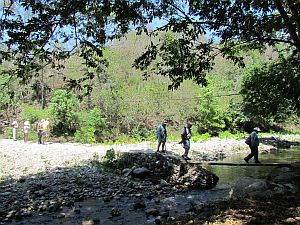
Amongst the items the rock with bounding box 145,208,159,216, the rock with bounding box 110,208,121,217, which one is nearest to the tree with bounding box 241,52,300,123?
the rock with bounding box 145,208,159,216

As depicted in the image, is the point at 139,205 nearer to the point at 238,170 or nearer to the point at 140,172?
the point at 140,172

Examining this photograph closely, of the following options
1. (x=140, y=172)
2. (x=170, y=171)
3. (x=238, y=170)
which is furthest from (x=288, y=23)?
(x=238, y=170)

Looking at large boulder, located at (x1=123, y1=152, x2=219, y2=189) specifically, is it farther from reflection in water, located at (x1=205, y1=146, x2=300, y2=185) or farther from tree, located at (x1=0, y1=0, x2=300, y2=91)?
tree, located at (x1=0, y1=0, x2=300, y2=91)

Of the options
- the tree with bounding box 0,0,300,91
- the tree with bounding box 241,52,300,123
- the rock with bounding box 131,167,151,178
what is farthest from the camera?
the rock with bounding box 131,167,151,178

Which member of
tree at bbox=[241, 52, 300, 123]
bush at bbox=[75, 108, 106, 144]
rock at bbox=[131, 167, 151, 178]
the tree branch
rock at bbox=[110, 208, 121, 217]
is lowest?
rock at bbox=[110, 208, 121, 217]

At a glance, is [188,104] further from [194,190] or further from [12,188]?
[12,188]

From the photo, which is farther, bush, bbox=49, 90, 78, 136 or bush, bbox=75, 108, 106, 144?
bush, bbox=49, 90, 78, 136

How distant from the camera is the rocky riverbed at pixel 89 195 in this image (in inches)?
356

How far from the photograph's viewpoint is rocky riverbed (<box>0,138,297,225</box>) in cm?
903

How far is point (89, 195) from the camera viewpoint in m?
11.2

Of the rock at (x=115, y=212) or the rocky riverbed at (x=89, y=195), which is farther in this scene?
the rock at (x=115, y=212)

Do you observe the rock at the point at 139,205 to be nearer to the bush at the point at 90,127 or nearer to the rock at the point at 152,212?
the rock at the point at 152,212

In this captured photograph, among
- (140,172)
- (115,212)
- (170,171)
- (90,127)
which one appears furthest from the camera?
(90,127)

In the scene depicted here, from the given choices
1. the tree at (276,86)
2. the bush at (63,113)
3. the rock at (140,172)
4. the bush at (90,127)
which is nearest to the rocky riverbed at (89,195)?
the rock at (140,172)
